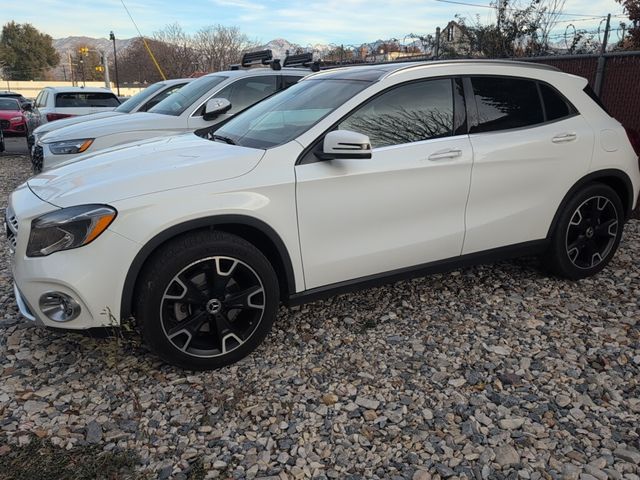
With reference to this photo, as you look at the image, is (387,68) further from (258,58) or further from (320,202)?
(258,58)

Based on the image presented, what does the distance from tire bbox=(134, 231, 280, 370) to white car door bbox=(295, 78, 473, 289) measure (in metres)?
0.36

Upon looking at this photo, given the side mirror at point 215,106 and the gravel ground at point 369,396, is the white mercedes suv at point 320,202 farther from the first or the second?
the side mirror at point 215,106

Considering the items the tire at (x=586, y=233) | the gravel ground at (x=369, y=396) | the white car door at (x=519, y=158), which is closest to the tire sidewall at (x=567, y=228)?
the tire at (x=586, y=233)

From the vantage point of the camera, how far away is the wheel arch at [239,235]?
285 centimetres

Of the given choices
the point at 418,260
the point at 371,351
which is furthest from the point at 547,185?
the point at 371,351

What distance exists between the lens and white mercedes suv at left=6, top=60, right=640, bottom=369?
2852 mm

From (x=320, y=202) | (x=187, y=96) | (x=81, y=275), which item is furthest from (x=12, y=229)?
(x=187, y=96)

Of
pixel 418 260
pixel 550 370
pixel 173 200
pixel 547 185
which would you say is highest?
pixel 173 200

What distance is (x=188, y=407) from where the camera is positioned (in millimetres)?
2895

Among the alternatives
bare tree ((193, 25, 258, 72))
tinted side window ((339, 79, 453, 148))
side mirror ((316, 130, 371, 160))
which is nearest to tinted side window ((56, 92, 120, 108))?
tinted side window ((339, 79, 453, 148))

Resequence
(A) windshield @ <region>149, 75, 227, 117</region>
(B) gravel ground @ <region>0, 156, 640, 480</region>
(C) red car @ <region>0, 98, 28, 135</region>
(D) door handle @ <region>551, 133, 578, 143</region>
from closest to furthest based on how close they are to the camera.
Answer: (B) gravel ground @ <region>0, 156, 640, 480</region> < (D) door handle @ <region>551, 133, 578, 143</region> < (A) windshield @ <region>149, 75, 227, 117</region> < (C) red car @ <region>0, 98, 28, 135</region>

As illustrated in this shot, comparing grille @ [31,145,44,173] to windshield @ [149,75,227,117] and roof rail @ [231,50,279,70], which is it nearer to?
windshield @ [149,75,227,117]

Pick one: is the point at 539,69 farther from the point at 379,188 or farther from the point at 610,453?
the point at 610,453

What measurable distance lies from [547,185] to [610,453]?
2113mm
